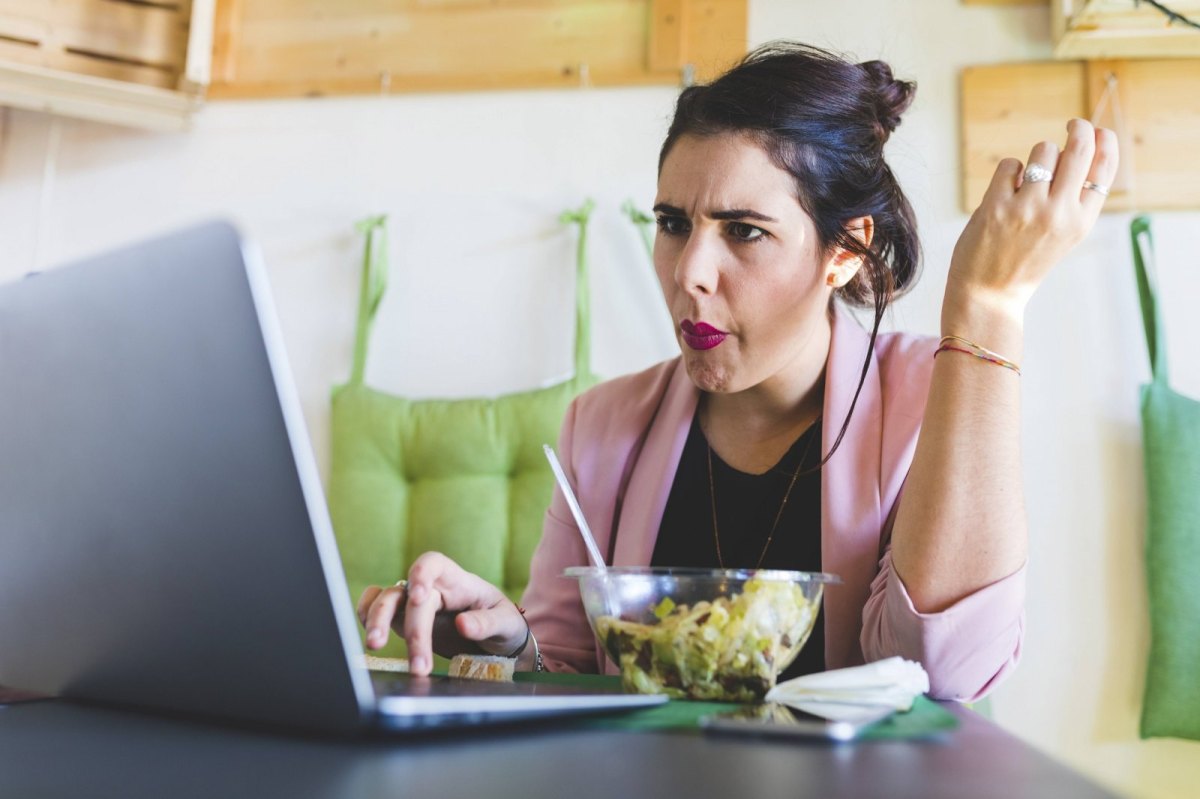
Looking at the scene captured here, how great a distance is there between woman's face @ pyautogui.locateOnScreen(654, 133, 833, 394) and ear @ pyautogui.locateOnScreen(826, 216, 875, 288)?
0.08 ft

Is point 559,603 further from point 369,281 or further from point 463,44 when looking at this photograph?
point 463,44

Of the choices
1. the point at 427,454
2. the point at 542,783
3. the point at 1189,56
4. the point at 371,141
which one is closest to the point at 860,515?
the point at 542,783

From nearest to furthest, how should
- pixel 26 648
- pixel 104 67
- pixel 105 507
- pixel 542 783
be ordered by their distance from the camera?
pixel 542 783, pixel 105 507, pixel 26 648, pixel 104 67

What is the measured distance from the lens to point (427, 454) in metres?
2.08

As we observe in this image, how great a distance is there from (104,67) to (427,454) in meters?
1.19

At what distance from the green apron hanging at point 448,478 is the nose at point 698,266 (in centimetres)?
92

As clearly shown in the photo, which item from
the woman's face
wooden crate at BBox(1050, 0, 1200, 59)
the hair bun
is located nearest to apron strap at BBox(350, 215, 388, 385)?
the woman's face

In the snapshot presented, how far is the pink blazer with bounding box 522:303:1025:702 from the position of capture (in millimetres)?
809

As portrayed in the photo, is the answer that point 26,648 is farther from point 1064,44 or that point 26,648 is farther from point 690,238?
point 1064,44

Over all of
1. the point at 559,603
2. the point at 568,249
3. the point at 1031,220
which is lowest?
the point at 559,603

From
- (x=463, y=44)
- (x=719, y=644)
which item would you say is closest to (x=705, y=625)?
(x=719, y=644)

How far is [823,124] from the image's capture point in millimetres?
1183

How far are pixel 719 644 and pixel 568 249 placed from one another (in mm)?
1713

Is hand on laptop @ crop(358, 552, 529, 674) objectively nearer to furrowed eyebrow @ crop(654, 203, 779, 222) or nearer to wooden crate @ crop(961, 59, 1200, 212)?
furrowed eyebrow @ crop(654, 203, 779, 222)
